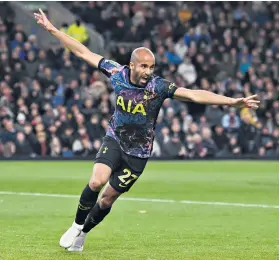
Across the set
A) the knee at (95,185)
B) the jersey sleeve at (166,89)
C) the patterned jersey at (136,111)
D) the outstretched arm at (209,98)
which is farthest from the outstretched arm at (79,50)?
the knee at (95,185)

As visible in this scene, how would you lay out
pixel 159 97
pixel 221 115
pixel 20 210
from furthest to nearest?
pixel 221 115, pixel 20 210, pixel 159 97

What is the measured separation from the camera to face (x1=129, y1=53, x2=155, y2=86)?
10805 mm

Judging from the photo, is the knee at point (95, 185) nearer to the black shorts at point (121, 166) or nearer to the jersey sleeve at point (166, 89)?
the black shorts at point (121, 166)

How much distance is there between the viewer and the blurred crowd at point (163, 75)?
28609mm

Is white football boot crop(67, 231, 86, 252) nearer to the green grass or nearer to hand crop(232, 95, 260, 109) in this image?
the green grass

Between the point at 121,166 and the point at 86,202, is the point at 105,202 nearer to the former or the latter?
the point at 86,202

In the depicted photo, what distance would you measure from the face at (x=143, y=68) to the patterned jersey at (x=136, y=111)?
0.09 m

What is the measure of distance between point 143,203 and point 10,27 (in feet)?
51.6

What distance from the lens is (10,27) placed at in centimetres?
3145

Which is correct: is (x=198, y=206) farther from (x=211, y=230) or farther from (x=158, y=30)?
(x=158, y=30)

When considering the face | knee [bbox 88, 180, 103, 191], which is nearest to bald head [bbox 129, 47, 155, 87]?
the face

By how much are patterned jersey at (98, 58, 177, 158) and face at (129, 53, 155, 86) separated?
9 cm

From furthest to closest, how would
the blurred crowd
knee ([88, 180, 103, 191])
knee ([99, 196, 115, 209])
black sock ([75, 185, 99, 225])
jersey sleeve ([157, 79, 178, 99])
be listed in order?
1. the blurred crowd
2. knee ([99, 196, 115, 209])
3. black sock ([75, 185, 99, 225])
4. jersey sleeve ([157, 79, 178, 99])
5. knee ([88, 180, 103, 191])

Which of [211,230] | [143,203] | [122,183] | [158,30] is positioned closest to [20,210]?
[143,203]
